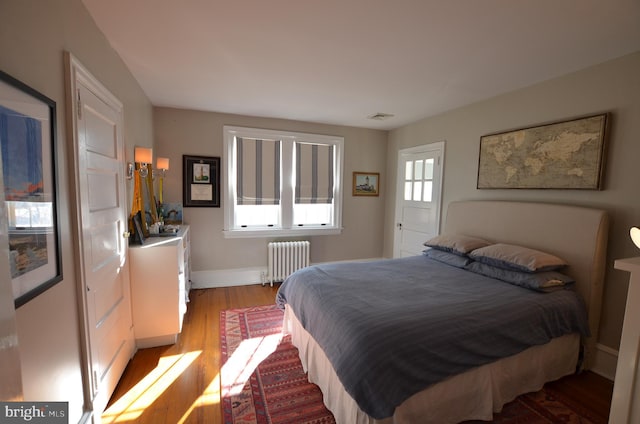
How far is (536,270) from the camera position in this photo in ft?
7.13

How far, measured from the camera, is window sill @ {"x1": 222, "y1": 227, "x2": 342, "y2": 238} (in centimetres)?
388

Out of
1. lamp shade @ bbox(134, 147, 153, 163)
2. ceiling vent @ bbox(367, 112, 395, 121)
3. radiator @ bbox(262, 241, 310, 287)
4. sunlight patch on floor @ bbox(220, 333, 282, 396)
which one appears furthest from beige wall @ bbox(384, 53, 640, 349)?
lamp shade @ bbox(134, 147, 153, 163)

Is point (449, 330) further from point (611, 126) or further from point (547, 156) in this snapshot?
point (611, 126)

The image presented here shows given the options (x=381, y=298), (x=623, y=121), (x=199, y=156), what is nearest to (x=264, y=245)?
(x=199, y=156)

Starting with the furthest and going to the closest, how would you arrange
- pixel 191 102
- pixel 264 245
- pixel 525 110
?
pixel 264 245, pixel 191 102, pixel 525 110

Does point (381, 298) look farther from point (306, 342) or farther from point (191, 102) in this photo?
point (191, 102)

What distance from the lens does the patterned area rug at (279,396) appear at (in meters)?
1.75

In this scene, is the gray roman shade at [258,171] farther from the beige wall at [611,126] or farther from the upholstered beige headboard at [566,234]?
the upholstered beige headboard at [566,234]

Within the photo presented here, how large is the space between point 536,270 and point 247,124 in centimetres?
364

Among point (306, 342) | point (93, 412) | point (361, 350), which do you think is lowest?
point (93, 412)

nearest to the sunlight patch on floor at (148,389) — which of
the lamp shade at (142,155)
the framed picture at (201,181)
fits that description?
the lamp shade at (142,155)

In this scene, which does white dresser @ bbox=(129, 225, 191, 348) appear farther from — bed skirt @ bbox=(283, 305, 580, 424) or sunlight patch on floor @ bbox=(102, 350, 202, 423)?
bed skirt @ bbox=(283, 305, 580, 424)

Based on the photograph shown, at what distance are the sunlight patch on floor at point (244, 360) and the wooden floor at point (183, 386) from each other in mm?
76

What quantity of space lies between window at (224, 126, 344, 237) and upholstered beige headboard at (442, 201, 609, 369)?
7.32 ft
